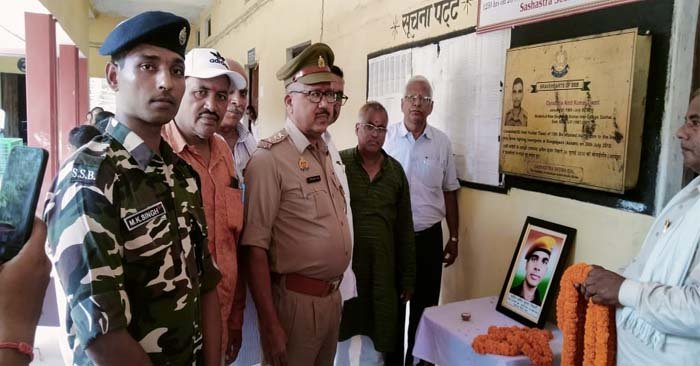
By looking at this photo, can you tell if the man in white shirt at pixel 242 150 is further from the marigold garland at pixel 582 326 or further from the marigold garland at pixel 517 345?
the marigold garland at pixel 582 326

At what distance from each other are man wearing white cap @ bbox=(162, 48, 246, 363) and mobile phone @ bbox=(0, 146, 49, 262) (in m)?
0.84

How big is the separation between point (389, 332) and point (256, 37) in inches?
222

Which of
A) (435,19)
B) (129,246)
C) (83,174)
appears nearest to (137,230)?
(129,246)

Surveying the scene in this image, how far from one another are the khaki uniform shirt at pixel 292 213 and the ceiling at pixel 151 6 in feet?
32.6

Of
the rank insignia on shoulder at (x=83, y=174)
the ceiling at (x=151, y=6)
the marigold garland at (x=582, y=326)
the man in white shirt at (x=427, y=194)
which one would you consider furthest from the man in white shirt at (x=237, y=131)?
the ceiling at (x=151, y=6)

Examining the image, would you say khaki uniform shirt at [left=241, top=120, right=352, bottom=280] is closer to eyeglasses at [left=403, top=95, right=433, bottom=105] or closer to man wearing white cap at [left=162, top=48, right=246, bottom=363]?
man wearing white cap at [left=162, top=48, right=246, bottom=363]

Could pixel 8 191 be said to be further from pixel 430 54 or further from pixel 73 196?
pixel 430 54

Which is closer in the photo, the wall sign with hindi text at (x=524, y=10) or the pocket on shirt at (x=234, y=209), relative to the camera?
the pocket on shirt at (x=234, y=209)

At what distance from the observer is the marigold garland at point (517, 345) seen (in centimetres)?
168

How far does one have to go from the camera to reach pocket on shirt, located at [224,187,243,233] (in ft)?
5.20

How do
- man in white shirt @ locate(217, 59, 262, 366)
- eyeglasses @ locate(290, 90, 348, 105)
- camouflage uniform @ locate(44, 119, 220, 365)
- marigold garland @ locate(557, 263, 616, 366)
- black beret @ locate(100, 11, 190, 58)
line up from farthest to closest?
man in white shirt @ locate(217, 59, 262, 366) < eyeglasses @ locate(290, 90, 348, 105) < marigold garland @ locate(557, 263, 616, 366) < black beret @ locate(100, 11, 190, 58) < camouflage uniform @ locate(44, 119, 220, 365)

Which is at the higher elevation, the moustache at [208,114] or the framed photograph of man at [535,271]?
the moustache at [208,114]

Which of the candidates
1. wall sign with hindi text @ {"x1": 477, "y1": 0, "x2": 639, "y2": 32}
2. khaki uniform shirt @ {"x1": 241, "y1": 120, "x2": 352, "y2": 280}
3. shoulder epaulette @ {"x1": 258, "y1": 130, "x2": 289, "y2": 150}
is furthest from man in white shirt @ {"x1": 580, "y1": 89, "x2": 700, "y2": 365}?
shoulder epaulette @ {"x1": 258, "y1": 130, "x2": 289, "y2": 150}

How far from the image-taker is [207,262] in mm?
1255
